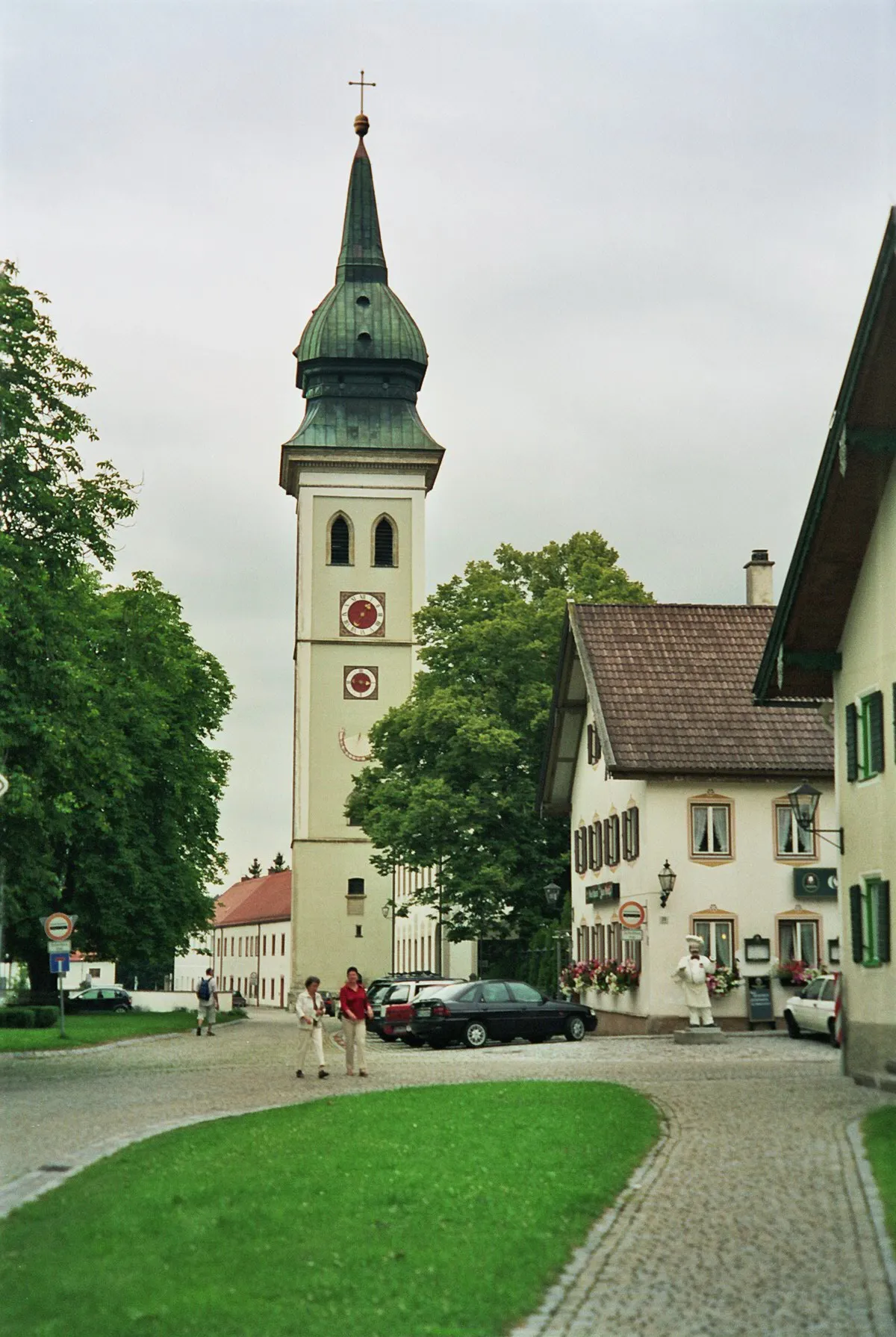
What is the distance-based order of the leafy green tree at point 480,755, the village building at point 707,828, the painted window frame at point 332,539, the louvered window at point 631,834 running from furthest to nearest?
the painted window frame at point 332,539
the leafy green tree at point 480,755
the louvered window at point 631,834
the village building at point 707,828

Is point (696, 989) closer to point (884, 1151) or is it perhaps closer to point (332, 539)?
point (884, 1151)

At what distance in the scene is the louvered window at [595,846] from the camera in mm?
43938

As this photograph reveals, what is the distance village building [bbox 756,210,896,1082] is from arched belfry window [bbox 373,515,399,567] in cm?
6086

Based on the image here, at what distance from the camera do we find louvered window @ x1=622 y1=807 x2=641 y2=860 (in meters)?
39.4

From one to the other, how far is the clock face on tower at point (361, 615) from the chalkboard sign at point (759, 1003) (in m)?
47.9

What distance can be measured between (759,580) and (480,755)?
8.80 m

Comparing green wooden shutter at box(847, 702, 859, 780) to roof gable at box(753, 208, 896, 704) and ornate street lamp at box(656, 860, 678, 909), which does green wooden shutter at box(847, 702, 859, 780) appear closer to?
roof gable at box(753, 208, 896, 704)

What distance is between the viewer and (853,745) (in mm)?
23922

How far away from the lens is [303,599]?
277ft

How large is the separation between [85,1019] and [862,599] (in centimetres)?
3299

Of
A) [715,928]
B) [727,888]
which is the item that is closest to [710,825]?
[727,888]

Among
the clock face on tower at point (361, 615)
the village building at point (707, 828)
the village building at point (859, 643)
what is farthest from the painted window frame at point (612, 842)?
the clock face on tower at point (361, 615)

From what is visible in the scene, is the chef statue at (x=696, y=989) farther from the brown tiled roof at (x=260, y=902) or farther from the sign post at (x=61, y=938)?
the brown tiled roof at (x=260, y=902)

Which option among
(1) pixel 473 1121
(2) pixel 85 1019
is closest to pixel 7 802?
(1) pixel 473 1121
